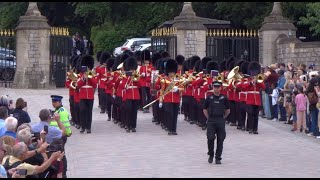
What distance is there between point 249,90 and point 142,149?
3.76 meters

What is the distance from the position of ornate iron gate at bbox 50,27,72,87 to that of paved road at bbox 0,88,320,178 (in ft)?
32.1

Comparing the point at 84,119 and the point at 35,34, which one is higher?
the point at 35,34

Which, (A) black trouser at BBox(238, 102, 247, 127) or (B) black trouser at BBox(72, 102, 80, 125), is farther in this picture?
(B) black trouser at BBox(72, 102, 80, 125)

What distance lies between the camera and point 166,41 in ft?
112

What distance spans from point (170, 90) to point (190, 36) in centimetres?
1176

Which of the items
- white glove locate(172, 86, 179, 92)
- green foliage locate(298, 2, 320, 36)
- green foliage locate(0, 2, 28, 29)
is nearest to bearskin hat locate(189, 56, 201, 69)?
white glove locate(172, 86, 179, 92)

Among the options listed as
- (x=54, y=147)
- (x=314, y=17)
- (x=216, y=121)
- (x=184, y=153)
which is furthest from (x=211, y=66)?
(x=314, y=17)

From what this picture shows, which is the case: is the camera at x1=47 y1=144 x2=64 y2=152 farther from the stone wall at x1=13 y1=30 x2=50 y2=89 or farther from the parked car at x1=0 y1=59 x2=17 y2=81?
the parked car at x1=0 y1=59 x2=17 y2=81

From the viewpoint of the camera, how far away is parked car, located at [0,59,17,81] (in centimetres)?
3528

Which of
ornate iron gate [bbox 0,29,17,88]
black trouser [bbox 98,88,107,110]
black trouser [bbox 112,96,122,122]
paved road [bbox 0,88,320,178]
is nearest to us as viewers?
paved road [bbox 0,88,320,178]

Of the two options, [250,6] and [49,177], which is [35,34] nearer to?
[250,6]

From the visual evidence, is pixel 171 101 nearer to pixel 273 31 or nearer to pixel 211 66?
pixel 211 66

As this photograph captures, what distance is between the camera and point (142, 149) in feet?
64.8

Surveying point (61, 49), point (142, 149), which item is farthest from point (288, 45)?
point (142, 149)
